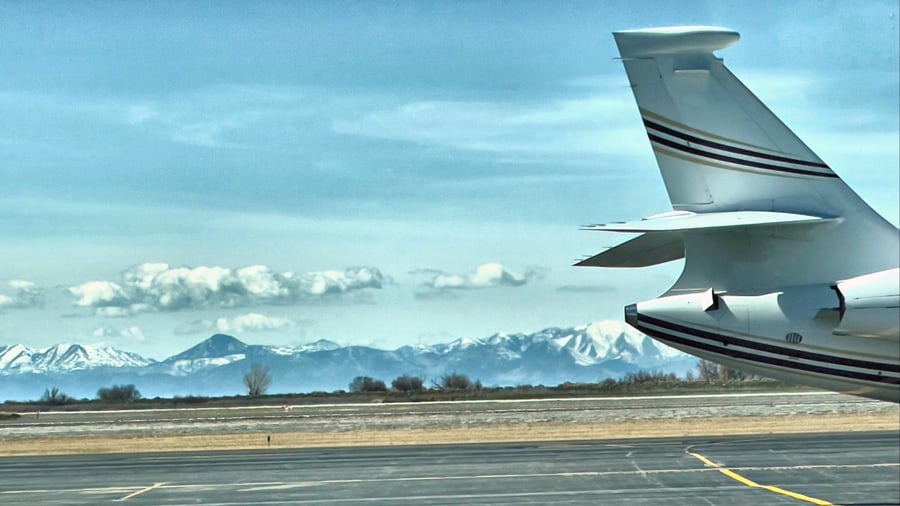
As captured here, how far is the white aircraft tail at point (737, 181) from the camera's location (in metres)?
15.3

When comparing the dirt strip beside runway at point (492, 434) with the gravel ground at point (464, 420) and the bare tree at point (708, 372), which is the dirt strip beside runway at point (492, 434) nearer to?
the gravel ground at point (464, 420)

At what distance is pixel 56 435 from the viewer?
51344 mm

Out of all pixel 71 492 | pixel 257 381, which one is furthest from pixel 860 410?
pixel 257 381

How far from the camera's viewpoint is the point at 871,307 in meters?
14.2

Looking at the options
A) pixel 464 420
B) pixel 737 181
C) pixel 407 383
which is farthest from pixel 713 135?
pixel 407 383

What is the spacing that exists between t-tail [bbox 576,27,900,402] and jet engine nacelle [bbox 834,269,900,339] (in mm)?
124

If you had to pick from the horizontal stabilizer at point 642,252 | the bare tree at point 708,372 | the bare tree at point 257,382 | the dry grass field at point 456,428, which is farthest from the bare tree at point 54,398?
the horizontal stabilizer at point 642,252

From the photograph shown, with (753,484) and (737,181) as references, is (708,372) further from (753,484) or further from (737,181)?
(737,181)

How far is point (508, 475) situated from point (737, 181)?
15849mm

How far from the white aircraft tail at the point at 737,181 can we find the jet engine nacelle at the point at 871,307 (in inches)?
30.0

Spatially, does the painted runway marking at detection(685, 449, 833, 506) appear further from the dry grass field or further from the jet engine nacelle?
the dry grass field

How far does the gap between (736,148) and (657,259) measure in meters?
2.38

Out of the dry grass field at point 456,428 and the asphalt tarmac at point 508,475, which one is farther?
the dry grass field at point 456,428

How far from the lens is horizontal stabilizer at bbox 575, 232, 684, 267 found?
1580cm
